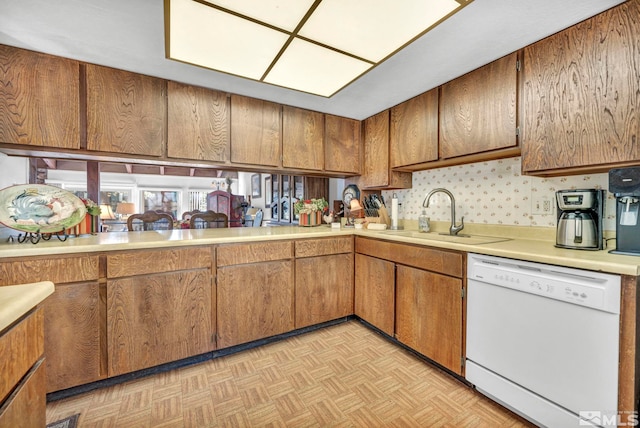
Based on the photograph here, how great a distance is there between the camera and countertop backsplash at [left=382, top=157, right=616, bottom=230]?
1762 mm

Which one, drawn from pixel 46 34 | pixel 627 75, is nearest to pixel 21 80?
pixel 46 34

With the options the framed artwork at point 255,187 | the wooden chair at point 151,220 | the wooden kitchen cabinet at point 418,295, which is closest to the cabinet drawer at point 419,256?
the wooden kitchen cabinet at point 418,295

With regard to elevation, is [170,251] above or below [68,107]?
below

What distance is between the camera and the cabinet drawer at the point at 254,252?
202cm

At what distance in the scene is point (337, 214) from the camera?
3.21 meters

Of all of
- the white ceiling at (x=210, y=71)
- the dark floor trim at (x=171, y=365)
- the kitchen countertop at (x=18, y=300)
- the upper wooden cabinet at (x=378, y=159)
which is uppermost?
the white ceiling at (x=210, y=71)

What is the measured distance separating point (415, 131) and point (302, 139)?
3.55 ft

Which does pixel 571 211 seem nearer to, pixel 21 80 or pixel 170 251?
pixel 170 251

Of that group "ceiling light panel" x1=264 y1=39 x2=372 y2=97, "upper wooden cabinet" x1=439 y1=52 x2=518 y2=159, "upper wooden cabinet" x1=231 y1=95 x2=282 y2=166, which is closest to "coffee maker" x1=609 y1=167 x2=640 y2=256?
"upper wooden cabinet" x1=439 y1=52 x2=518 y2=159

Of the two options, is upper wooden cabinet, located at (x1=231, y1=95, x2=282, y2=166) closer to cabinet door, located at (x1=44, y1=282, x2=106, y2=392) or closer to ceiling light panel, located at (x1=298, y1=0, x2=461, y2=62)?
ceiling light panel, located at (x1=298, y1=0, x2=461, y2=62)

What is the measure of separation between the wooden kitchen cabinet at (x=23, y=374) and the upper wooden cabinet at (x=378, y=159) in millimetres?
2578

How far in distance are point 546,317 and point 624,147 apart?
0.93m

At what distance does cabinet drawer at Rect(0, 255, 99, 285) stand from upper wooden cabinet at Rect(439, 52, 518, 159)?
2.60 m
